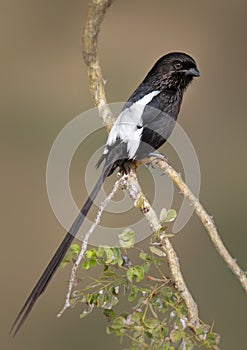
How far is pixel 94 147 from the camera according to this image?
3453mm

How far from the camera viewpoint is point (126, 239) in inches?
56.2

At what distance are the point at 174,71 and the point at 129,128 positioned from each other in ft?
0.82

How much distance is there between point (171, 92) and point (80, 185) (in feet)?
4.10

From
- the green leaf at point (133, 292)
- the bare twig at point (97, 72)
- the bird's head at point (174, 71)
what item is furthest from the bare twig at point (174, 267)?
the bird's head at point (174, 71)

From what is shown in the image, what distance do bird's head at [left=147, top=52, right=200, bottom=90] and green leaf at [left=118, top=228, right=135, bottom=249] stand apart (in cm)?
76

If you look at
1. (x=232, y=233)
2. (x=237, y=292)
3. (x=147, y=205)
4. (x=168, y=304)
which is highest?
(x=147, y=205)

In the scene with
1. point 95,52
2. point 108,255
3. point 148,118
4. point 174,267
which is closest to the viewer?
point 108,255

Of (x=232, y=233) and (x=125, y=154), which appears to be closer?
(x=125, y=154)

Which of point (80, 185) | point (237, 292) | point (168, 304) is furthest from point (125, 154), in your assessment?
point (237, 292)

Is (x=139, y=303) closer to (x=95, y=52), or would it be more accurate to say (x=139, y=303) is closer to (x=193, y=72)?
(x=95, y=52)

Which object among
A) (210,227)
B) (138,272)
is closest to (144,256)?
(138,272)

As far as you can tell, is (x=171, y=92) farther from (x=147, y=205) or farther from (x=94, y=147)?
(x=94, y=147)

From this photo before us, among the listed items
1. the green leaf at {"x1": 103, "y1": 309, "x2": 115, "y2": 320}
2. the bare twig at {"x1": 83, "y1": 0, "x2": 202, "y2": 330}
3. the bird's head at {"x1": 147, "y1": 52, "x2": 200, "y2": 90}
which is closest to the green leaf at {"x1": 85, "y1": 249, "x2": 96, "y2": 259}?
the green leaf at {"x1": 103, "y1": 309, "x2": 115, "y2": 320}

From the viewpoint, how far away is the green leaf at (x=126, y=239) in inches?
55.9
